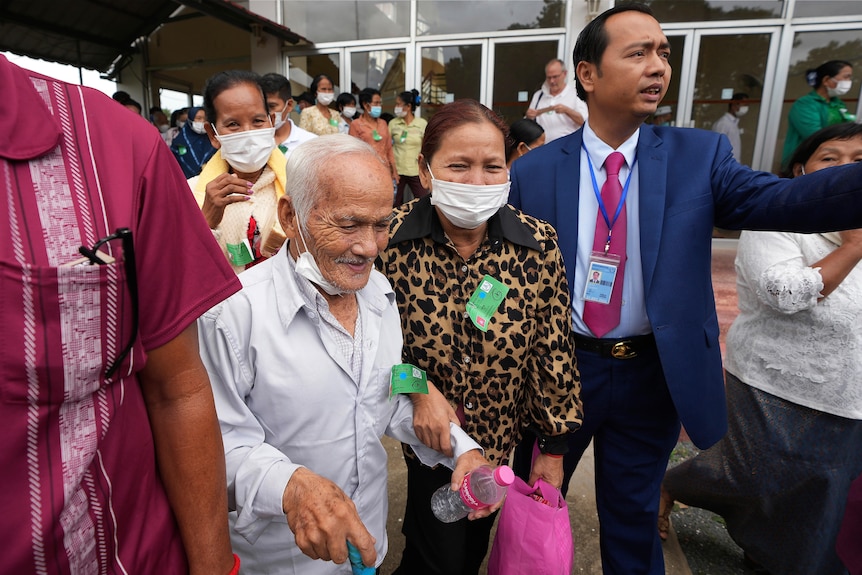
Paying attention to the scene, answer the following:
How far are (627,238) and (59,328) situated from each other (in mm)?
1659

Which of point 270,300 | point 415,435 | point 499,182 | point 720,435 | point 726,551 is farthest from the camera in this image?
point 726,551

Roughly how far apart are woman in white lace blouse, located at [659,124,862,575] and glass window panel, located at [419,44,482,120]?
6.76 meters

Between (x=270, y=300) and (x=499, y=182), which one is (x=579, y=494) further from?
(x=270, y=300)

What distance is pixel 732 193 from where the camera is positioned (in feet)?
5.35

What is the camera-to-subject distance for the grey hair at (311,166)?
124cm

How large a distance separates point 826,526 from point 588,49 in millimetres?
2138

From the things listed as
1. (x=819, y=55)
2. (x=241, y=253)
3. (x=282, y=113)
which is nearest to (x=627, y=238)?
(x=241, y=253)

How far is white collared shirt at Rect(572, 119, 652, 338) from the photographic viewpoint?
1.76 m

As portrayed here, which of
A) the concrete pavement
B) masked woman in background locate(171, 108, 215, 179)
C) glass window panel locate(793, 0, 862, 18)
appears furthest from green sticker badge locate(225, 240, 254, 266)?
glass window panel locate(793, 0, 862, 18)

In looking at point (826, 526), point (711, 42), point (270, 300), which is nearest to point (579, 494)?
point (826, 526)

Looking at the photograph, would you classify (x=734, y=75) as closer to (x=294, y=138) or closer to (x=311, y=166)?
(x=294, y=138)

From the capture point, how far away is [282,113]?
350 centimetres

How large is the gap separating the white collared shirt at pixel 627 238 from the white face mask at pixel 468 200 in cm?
41

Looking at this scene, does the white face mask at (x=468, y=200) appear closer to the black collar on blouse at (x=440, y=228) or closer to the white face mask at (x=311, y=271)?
the black collar on blouse at (x=440, y=228)
